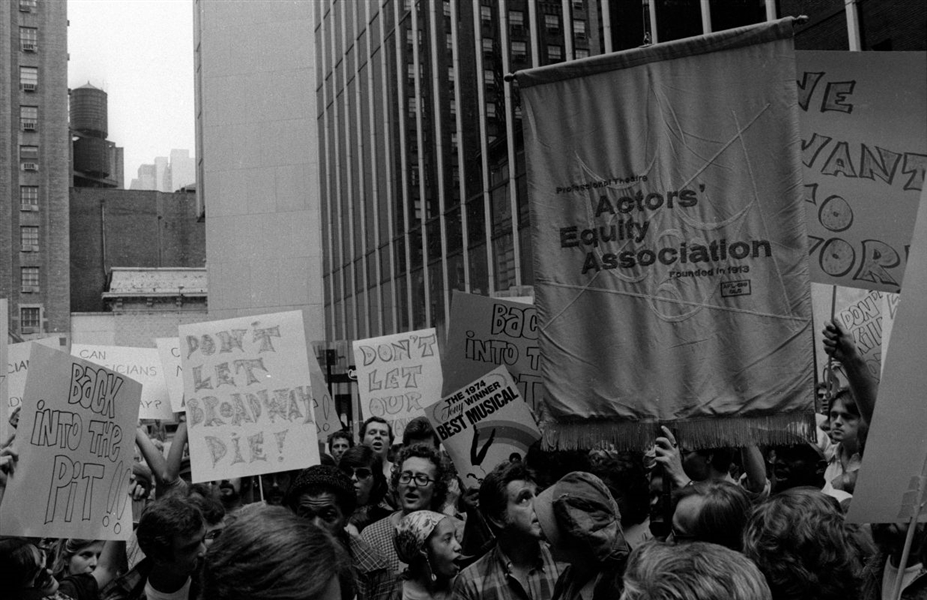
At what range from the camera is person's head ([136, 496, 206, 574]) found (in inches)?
174

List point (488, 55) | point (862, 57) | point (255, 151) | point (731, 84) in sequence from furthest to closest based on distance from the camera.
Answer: point (255, 151)
point (488, 55)
point (731, 84)
point (862, 57)

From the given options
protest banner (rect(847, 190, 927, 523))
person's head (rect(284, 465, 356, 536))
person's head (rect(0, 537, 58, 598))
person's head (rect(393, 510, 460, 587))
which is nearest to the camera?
protest banner (rect(847, 190, 927, 523))

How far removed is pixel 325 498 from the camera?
5039 mm

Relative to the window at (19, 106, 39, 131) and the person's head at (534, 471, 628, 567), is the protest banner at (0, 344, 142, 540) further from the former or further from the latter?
the window at (19, 106, 39, 131)

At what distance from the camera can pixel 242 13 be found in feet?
136

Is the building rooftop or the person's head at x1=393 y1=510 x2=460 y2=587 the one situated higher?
the building rooftop

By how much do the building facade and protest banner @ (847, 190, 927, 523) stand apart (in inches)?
296

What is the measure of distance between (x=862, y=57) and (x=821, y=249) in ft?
2.63

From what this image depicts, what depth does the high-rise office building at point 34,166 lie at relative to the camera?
2842 inches

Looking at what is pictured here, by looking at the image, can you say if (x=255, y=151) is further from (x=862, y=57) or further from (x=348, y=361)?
(x=862, y=57)

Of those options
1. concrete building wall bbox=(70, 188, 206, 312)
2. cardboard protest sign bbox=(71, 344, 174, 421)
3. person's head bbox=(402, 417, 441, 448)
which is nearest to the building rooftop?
concrete building wall bbox=(70, 188, 206, 312)

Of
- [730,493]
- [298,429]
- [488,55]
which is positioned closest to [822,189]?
[730,493]

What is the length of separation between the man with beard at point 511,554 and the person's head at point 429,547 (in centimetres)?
23

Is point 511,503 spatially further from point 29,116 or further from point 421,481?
point 29,116
